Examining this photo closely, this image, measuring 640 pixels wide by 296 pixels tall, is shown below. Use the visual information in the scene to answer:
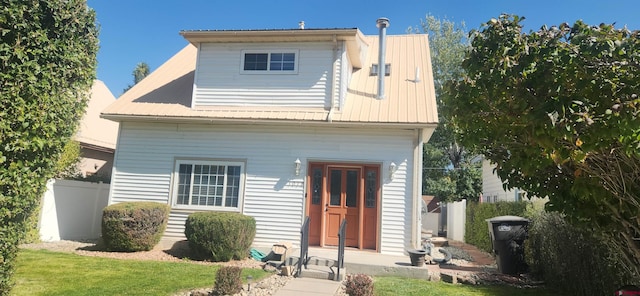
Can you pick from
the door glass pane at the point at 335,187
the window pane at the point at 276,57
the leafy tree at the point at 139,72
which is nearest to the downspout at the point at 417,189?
the door glass pane at the point at 335,187

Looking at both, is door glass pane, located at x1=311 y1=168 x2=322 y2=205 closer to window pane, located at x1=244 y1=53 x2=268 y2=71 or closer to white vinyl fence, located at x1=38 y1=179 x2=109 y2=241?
window pane, located at x1=244 y1=53 x2=268 y2=71

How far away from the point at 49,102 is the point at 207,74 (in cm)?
731

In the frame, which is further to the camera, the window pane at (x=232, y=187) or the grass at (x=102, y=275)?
the window pane at (x=232, y=187)

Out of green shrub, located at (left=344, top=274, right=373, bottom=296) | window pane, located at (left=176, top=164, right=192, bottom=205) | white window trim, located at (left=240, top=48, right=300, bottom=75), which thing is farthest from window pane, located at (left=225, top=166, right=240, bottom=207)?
green shrub, located at (left=344, top=274, right=373, bottom=296)

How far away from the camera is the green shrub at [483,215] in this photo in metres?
10.1

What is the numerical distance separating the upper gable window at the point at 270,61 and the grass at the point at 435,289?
597 centimetres

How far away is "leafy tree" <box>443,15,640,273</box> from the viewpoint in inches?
127

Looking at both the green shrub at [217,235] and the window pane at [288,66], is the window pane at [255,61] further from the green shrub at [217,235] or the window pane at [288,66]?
the green shrub at [217,235]

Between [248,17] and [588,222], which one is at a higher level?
[248,17]

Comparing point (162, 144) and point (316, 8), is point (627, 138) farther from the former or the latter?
point (316, 8)

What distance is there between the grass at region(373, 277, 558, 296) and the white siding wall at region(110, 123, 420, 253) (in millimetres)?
2165

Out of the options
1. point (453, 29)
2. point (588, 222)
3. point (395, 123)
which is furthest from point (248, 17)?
point (453, 29)

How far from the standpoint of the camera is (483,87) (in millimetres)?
4258

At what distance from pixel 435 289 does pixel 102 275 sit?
5641 millimetres
